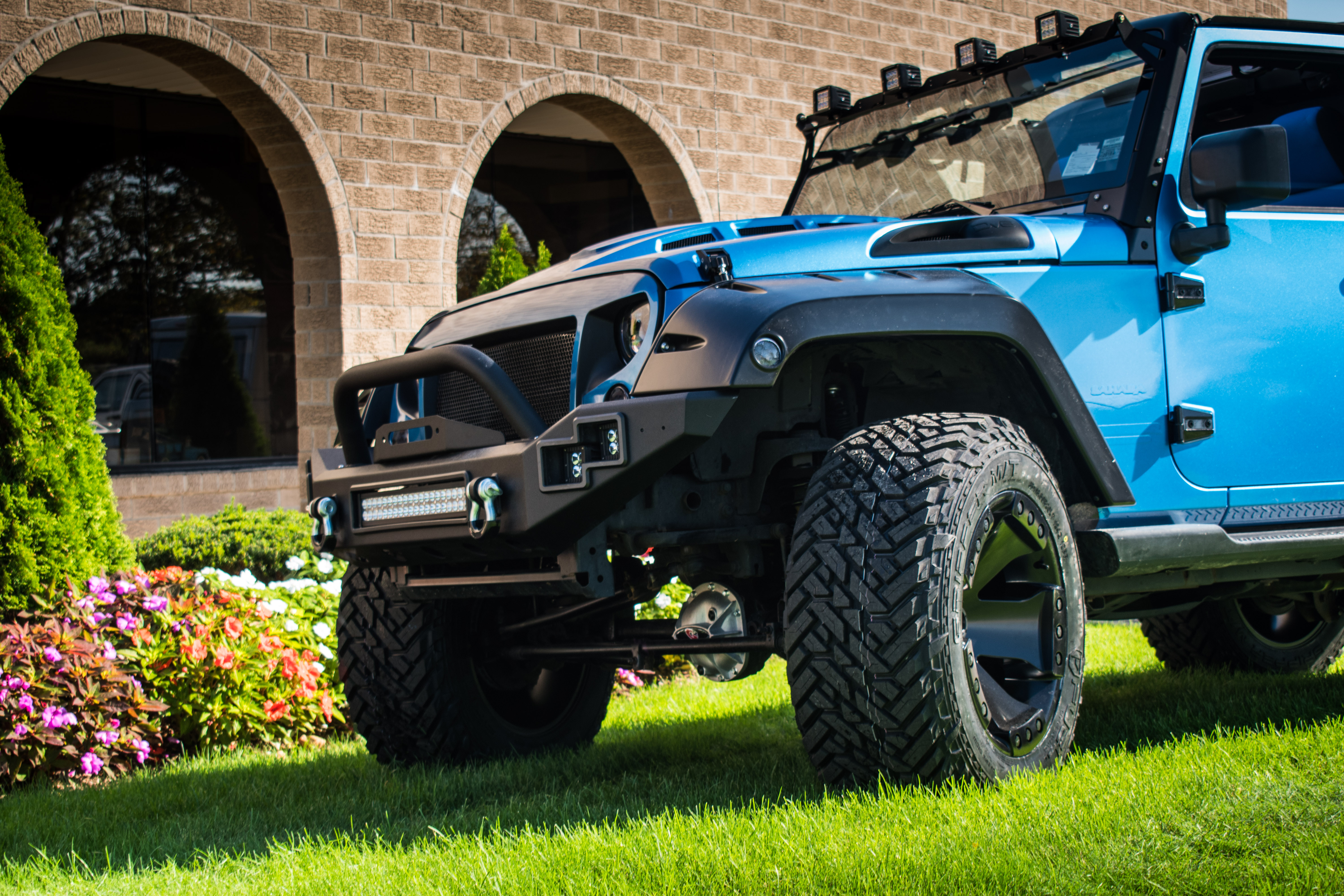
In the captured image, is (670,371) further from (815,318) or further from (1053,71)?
(1053,71)

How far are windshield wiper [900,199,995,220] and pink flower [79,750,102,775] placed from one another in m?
3.38

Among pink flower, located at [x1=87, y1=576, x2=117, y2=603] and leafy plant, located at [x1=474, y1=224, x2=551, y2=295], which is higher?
leafy plant, located at [x1=474, y1=224, x2=551, y2=295]

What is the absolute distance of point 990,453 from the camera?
3330 mm

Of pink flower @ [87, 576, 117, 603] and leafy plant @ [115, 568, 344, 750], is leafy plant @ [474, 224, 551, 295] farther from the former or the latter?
pink flower @ [87, 576, 117, 603]

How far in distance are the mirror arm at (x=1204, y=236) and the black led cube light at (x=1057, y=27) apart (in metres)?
0.82

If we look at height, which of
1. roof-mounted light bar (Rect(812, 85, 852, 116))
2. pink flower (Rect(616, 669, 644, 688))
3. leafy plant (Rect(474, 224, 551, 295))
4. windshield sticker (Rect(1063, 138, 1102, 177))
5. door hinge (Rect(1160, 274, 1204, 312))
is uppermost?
roof-mounted light bar (Rect(812, 85, 852, 116))

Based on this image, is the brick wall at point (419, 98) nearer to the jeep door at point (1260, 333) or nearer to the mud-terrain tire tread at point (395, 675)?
the mud-terrain tire tread at point (395, 675)

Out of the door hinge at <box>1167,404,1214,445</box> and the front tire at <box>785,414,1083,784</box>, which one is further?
the door hinge at <box>1167,404,1214,445</box>

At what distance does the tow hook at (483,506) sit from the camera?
3.29 meters

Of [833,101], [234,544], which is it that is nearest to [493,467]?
[833,101]

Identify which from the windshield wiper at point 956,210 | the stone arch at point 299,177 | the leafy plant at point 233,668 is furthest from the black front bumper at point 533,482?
the stone arch at point 299,177

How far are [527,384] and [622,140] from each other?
7.74 m

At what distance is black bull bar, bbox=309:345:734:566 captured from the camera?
3092 mm

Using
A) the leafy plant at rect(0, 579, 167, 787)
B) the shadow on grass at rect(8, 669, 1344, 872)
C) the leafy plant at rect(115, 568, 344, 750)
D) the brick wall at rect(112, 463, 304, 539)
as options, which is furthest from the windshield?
the brick wall at rect(112, 463, 304, 539)
